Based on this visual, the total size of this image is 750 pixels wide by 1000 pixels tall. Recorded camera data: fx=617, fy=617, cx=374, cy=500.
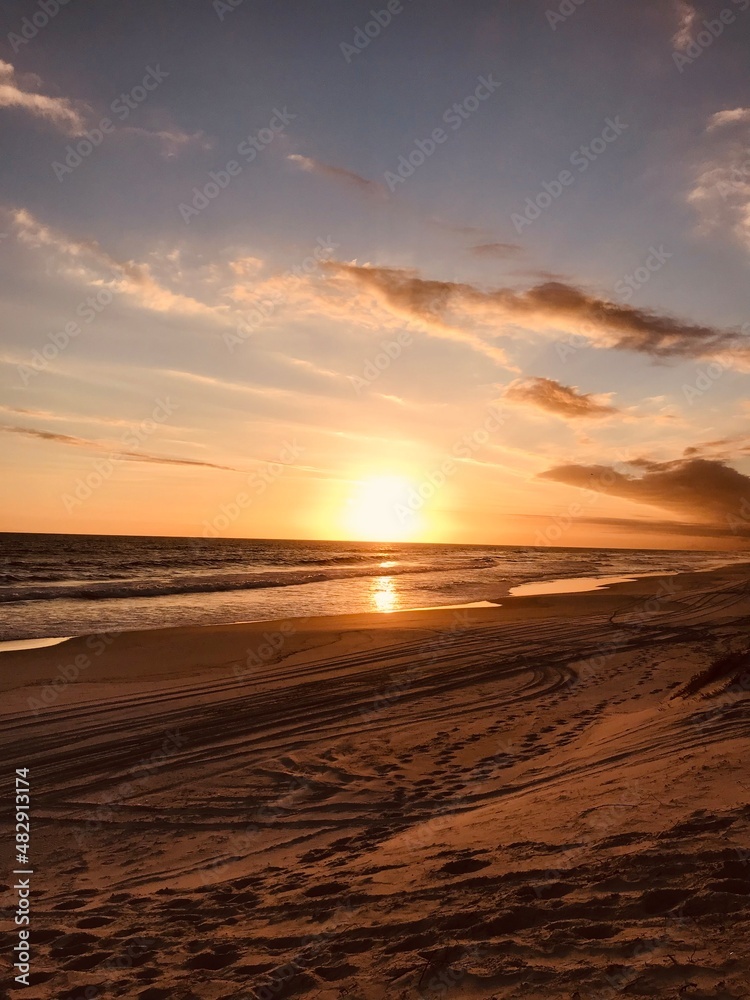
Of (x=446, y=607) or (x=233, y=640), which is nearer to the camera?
(x=233, y=640)

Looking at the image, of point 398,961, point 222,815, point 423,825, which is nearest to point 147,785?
point 222,815

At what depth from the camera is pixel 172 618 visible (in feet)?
74.0

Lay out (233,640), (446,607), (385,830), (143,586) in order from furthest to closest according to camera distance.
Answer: (143,586), (446,607), (233,640), (385,830)

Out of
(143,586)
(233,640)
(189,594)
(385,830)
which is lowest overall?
(385,830)

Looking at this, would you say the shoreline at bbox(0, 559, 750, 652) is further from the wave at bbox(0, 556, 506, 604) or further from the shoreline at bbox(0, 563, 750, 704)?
the wave at bbox(0, 556, 506, 604)

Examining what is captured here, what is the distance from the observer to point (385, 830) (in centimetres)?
627

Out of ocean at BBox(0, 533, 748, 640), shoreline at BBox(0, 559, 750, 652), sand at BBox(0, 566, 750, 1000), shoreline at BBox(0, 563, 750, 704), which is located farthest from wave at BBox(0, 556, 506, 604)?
sand at BBox(0, 566, 750, 1000)

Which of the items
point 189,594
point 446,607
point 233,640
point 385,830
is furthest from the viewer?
point 189,594

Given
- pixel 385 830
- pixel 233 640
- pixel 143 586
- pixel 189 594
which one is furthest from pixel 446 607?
pixel 385 830

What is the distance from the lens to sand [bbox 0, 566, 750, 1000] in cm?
369

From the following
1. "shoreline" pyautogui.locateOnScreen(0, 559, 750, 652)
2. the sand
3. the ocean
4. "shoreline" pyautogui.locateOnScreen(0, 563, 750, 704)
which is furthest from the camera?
the ocean

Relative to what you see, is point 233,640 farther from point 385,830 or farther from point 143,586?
point 143,586

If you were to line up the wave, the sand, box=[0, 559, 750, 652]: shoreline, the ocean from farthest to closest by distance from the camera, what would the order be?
1. the wave
2. the ocean
3. box=[0, 559, 750, 652]: shoreline
4. the sand

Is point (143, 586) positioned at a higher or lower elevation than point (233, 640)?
higher
